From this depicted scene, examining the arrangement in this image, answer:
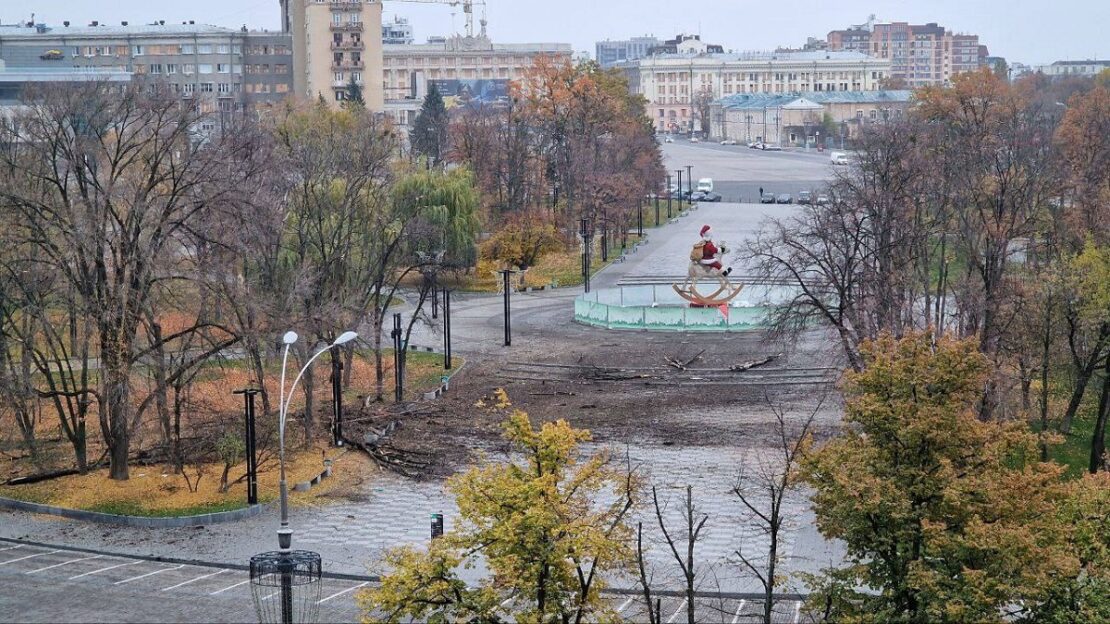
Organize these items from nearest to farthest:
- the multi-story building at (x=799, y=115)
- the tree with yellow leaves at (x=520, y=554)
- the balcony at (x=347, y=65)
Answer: the tree with yellow leaves at (x=520, y=554) → the balcony at (x=347, y=65) → the multi-story building at (x=799, y=115)

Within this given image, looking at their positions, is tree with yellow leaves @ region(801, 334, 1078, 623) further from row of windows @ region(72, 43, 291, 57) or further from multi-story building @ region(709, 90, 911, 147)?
multi-story building @ region(709, 90, 911, 147)

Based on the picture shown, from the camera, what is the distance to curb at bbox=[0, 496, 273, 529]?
100ft

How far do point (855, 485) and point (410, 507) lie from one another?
43.7 ft

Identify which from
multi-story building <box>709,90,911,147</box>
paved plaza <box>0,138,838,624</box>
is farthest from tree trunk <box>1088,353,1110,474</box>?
multi-story building <box>709,90,911,147</box>

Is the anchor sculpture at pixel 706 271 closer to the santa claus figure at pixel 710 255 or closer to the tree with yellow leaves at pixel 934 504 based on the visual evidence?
the santa claus figure at pixel 710 255

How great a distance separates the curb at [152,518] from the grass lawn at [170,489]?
0.24 metres

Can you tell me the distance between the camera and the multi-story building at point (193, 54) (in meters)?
132

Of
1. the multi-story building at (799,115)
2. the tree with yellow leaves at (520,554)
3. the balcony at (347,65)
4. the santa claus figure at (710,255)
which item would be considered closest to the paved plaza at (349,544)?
the tree with yellow leaves at (520,554)

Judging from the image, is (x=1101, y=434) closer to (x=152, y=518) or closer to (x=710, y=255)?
(x=152, y=518)

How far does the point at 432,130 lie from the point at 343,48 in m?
22.9

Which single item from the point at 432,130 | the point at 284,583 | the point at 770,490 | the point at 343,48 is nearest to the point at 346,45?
the point at 343,48

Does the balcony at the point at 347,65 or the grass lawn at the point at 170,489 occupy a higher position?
the balcony at the point at 347,65

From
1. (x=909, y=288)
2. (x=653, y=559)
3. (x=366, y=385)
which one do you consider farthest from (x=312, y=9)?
(x=653, y=559)

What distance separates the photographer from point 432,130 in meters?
102
